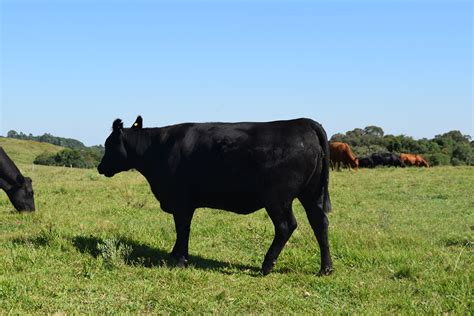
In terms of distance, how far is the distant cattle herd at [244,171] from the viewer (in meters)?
6.75

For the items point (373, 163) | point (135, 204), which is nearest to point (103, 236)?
point (135, 204)

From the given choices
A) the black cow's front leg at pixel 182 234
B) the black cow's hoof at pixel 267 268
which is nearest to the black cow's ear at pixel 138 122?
the black cow's front leg at pixel 182 234

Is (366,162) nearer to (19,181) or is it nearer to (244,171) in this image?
(19,181)

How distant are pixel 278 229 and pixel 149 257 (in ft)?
6.71

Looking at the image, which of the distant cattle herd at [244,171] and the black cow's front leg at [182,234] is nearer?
the distant cattle herd at [244,171]

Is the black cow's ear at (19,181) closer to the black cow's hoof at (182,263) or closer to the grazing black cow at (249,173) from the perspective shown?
the grazing black cow at (249,173)

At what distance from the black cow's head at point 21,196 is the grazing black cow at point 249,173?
228 inches

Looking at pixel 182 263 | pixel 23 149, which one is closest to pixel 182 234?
pixel 182 263

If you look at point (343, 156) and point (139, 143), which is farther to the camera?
point (343, 156)

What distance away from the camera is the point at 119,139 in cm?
828

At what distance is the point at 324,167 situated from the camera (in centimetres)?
702

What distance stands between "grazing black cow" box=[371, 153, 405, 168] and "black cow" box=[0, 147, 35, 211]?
3960 cm

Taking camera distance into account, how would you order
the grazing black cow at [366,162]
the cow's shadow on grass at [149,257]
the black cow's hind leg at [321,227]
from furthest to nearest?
the grazing black cow at [366,162] < the cow's shadow on grass at [149,257] < the black cow's hind leg at [321,227]

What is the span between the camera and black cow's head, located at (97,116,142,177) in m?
8.29
